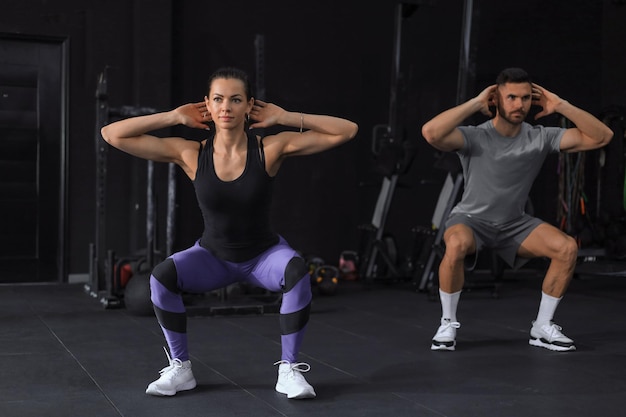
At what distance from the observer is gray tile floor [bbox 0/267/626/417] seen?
2656 mm

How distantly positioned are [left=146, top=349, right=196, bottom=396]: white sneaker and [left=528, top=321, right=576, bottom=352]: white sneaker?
5.65 ft

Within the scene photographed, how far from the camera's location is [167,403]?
2676mm

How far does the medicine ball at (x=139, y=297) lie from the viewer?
4613mm

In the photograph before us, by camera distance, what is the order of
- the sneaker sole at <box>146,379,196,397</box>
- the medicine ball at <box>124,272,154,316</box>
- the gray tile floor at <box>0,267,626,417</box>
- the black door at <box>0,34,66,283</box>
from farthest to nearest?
the black door at <box>0,34,66,283</box>
the medicine ball at <box>124,272,154,316</box>
the sneaker sole at <box>146,379,196,397</box>
the gray tile floor at <box>0,267,626,417</box>

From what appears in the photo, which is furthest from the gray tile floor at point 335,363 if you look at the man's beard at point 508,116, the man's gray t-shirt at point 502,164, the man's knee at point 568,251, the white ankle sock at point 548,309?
the man's beard at point 508,116

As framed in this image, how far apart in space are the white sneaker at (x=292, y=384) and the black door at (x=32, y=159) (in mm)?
3893

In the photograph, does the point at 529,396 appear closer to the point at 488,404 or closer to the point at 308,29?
the point at 488,404

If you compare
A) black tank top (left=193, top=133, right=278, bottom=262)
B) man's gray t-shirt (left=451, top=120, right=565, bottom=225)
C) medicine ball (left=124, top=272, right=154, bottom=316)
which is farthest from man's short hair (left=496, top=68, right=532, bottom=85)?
medicine ball (left=124, top=272, right=154, bottom=316)

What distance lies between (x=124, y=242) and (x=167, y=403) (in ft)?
12.7

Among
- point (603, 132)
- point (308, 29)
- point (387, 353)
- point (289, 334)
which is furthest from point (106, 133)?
point (308, 29)

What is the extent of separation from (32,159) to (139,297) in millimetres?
2131

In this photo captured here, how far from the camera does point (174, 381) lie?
110 inches

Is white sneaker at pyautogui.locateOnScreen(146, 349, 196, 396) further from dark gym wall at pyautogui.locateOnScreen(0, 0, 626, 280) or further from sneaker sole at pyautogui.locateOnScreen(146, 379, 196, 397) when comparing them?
dark gym wall at pyautogui.locateOnScreen(0, 0, 626, 280)

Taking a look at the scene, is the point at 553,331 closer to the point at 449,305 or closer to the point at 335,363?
the point at 449,305
